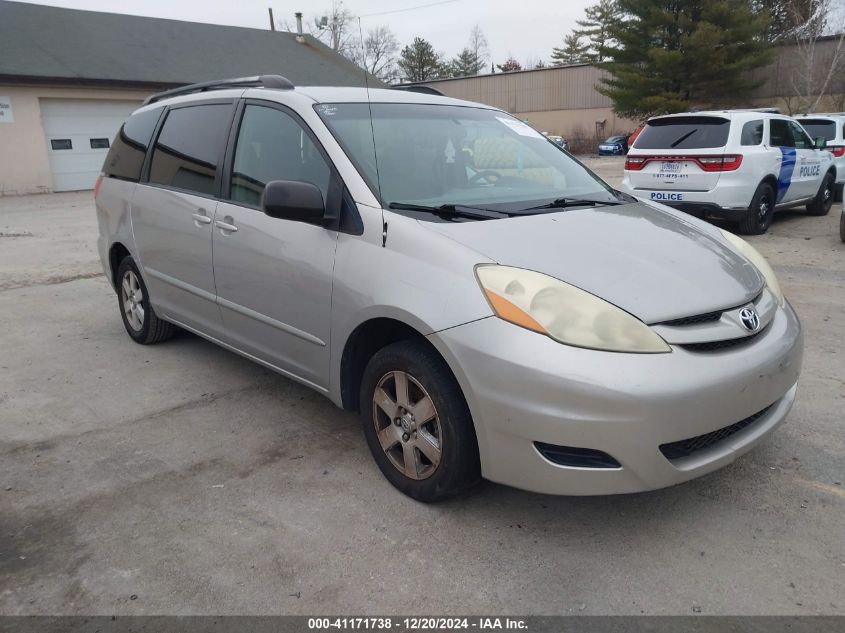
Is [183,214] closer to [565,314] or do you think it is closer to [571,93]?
[565,314]

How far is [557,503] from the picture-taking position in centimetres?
295

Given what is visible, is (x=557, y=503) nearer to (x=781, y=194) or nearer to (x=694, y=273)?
(x=694, y=273)

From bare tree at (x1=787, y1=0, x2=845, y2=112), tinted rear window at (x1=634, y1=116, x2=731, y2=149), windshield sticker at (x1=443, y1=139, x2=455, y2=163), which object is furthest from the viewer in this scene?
bare tree at (x1=787, y1=0, x2=845, y2=112)

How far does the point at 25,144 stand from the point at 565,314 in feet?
72.1

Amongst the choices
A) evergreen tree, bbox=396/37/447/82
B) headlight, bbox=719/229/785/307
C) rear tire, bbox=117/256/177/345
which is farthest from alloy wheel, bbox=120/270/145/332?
evergreen tree, bbox=396/37/447/82

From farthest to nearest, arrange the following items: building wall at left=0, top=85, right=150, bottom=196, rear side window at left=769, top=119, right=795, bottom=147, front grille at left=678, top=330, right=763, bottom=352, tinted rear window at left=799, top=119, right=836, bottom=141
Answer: building wall at left=0, top=85, right=150, bottom=196 < tinted rear window at left=799, top=119, right=836, bottom=141 < rear side window at left=769, top=119, right=795, bottom=147 < front grille at left=678, top=330, right=763, bottom=352

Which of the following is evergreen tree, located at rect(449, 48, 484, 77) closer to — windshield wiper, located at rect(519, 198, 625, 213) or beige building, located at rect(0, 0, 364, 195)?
beige building, located at rect(0, 0, 364, 195)

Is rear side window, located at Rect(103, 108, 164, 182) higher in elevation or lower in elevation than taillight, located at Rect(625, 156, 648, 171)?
higher

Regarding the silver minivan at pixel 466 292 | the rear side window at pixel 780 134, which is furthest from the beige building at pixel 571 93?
the silver minivan at pixel 466 292

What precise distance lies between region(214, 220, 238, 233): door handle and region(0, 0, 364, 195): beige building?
→ 64.7 feet

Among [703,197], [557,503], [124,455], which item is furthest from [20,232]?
[557,503]

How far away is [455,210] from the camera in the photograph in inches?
119

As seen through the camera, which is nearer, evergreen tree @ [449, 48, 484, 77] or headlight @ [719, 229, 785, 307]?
headlight @ [719, 229, 785, 307]

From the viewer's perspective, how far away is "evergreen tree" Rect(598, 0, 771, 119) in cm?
3162
